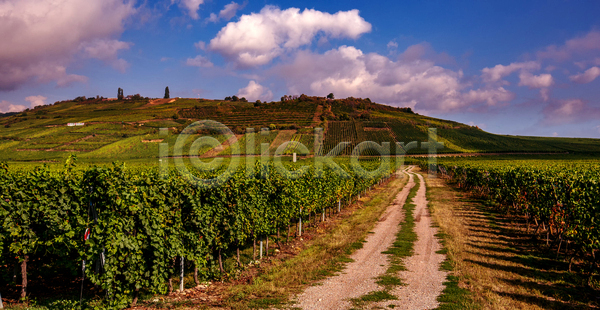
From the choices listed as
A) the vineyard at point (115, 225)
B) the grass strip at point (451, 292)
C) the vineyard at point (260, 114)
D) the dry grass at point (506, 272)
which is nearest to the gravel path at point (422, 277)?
the grass strip at point (451, 292)

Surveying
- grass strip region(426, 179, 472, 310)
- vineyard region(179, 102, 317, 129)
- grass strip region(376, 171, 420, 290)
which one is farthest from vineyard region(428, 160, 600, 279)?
vineyard region(179, 102, 317, 129)

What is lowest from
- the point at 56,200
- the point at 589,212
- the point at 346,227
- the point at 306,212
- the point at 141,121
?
the point at 346,227

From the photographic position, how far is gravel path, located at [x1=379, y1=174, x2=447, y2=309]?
27.9 ft

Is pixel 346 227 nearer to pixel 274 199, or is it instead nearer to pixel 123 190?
pixel 274 199

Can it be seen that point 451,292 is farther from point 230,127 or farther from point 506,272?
point 230,127

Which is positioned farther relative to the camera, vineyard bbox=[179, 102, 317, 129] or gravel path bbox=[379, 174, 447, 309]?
vineyard bbox=[179, 102, 317, 129]

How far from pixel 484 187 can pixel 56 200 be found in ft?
110

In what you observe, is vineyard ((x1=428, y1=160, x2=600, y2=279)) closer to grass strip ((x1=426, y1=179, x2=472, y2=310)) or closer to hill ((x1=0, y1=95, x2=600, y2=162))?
grass strip ((x1=426, y1=179, x2=472, y2=310))

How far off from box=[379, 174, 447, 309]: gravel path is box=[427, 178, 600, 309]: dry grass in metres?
0.62

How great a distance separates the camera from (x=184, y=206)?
30.2ft

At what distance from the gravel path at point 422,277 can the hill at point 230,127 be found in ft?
243

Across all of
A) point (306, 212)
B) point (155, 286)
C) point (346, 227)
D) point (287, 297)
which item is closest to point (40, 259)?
point (155, 286)

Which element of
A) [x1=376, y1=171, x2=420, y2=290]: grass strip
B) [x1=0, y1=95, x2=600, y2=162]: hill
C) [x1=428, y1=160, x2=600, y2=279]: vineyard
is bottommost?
[x1=376, y1=171, x2=420, y2=290]: grass strip

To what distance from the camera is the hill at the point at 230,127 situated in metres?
97.9
